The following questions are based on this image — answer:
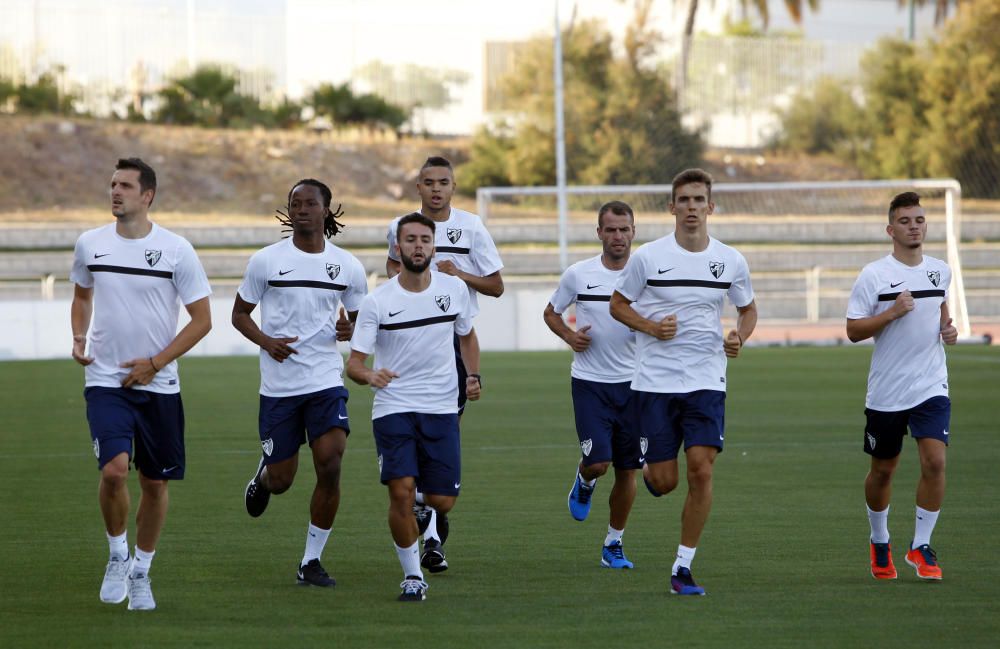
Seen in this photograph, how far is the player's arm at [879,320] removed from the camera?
25.6ft

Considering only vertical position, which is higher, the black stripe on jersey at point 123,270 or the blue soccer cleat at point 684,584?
the black stripe on jersey at point 123,270

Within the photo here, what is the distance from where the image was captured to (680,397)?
300 inches

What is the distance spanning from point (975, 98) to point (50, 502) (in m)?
39.7

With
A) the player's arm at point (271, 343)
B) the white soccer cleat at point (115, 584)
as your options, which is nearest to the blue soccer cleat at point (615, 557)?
the player's arm at point (271, 343)

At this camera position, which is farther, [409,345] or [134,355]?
[409,345]

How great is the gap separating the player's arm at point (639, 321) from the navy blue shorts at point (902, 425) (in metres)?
1.34

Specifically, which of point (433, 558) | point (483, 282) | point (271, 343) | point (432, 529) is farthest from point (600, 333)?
point (271, 343)

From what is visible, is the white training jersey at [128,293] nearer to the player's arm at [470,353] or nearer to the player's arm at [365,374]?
the player's arm at [365,374]

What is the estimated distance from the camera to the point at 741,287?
25.8 ft

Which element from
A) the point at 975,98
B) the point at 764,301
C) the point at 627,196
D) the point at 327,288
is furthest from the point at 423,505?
the point at 975,98

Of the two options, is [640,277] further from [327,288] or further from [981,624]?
[981,624]

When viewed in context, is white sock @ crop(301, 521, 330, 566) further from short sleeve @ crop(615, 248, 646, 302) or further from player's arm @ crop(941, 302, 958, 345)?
player's arm @ crop(941, 302, 958, 345)

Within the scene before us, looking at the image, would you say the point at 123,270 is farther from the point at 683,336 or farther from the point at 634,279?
the point at 683,336

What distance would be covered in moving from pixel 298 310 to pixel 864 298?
3.06 meters
